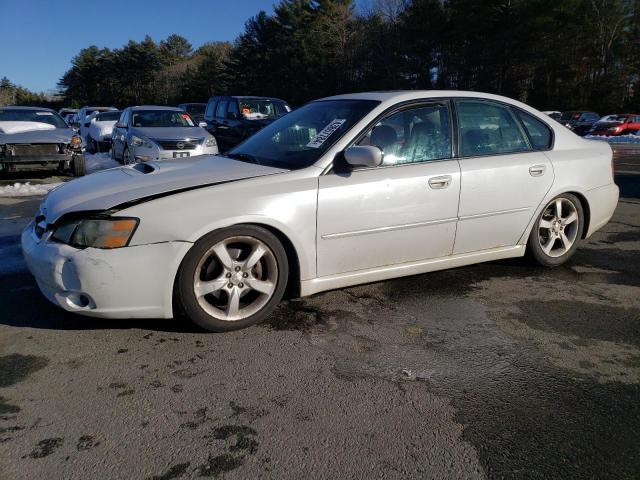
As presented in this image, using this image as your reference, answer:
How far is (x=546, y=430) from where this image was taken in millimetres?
2379

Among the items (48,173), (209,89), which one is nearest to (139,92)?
(209,89)

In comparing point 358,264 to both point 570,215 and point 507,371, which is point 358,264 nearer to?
point 507,371

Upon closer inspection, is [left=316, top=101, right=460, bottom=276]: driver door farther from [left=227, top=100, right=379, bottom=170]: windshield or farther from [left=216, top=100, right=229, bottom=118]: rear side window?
[left=216, top=100, right=229, bottom=118]: rear side window

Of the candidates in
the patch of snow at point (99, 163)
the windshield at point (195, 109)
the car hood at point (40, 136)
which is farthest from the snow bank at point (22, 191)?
the windshield at point (195, 109)

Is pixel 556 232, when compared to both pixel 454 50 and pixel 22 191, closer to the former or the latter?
pixel 22 191

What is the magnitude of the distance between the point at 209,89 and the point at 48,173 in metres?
53.5

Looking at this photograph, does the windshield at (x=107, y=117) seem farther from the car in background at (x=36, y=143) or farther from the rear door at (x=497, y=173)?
the rear door at (x=497, y=173)

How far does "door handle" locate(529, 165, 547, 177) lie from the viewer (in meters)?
4.26

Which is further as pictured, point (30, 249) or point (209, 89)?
point (209, 89)

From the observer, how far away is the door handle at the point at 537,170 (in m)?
4.26

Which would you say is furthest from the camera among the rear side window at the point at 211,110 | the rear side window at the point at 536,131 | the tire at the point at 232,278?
the rear side window at the point at 211,110

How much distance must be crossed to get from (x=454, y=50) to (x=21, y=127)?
36.9m

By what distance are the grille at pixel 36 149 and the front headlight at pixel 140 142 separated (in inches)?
57.7

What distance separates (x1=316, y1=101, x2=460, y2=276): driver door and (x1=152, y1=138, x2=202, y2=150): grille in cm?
735
